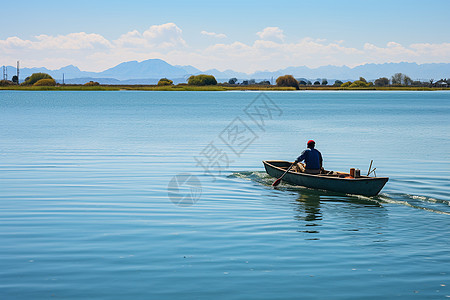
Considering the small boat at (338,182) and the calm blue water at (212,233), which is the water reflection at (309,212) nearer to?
the calm blue water at (212,233)

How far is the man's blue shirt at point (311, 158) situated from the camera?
22.5 m

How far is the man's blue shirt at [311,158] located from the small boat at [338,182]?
60cm

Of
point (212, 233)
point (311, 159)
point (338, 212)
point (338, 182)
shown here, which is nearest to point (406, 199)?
point (338, 182)

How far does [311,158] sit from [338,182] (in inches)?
82.4

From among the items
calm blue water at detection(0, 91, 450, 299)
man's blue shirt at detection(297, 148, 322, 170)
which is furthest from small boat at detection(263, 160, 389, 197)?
man's blue shirt at detection(297, 148, 322, 170)

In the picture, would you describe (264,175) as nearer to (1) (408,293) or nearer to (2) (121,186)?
(2) (121,186)

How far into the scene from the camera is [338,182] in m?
20.9

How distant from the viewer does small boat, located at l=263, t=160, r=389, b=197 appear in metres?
20.2

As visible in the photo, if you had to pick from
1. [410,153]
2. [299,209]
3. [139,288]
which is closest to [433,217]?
[299,209]

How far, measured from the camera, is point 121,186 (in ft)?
74.3

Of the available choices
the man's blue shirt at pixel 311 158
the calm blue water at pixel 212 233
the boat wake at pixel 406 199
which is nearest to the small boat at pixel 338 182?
the boat wake at pixel 406 199

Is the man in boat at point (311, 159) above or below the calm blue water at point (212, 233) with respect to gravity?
above

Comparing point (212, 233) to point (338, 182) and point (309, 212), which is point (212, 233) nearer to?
point (309, 212)

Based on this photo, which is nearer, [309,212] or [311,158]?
[309,212]
